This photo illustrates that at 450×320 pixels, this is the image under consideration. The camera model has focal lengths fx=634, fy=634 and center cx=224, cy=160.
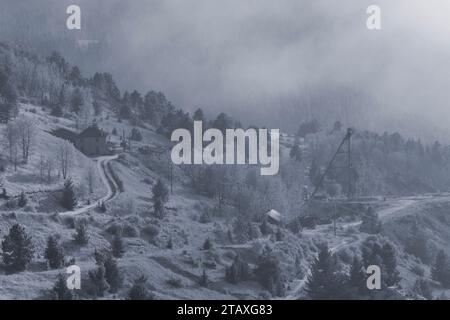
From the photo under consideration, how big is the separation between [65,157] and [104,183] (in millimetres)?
7150

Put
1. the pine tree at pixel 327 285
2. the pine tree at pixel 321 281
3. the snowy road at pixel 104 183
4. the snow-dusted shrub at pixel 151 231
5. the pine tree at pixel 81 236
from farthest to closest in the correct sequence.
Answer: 1. the snowy road at pixel 104 183
2. the snow-dusted shrub at pixel 151 231
3. the pine tree at pixel 81 236
4. the pine tree at pixel 327 285
5. the pine tree at pixel 321 281

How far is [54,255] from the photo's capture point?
54406mm

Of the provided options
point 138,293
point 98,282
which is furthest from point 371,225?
point 98,282

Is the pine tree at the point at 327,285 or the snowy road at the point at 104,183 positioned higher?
the snowy road at the point at 104,183

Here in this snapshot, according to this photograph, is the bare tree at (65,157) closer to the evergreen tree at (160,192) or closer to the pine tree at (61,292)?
the evergreen tree at (160,192)

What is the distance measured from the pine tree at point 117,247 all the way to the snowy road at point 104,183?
10.3 meters

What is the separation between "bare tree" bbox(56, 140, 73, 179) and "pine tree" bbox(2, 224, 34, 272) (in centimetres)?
3856

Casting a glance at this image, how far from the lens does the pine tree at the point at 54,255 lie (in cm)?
5409

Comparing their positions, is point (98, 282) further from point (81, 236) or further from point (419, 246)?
point (419, 246)

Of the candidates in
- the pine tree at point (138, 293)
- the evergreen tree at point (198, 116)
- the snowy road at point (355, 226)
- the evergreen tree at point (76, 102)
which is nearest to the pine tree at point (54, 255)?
the pine tree at point (138, 293)

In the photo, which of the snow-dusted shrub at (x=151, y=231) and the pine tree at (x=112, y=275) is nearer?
the pine tree at (x=112, y=275)

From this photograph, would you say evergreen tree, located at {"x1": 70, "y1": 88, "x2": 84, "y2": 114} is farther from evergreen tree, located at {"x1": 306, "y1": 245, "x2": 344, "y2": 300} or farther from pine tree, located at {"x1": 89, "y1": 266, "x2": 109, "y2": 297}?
pine tree, located at {"x1": 89, "y1": 266, "x2": 109, "y2": 297}

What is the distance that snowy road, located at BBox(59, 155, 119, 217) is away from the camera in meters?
75.8
